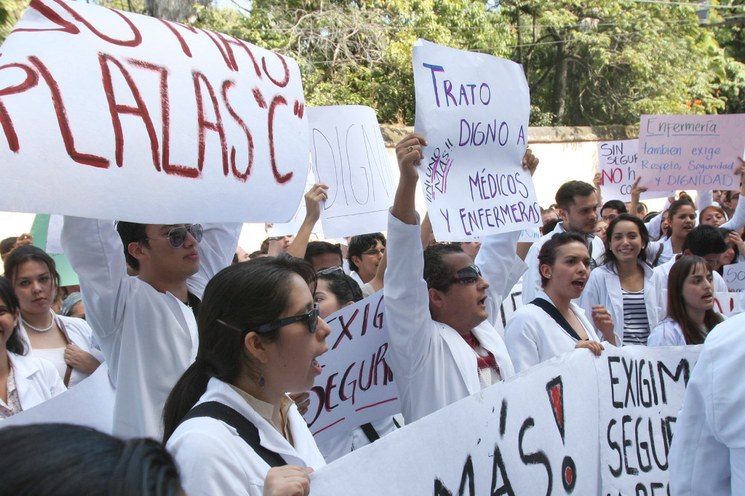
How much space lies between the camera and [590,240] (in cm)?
621

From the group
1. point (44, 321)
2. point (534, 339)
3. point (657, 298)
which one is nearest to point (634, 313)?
point (657, 298)

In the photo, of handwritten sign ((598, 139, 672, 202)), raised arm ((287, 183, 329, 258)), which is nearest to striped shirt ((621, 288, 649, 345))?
raised arm ((287, 183, 329, 258))

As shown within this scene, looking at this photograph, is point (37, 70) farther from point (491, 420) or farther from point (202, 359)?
point (491, 420)

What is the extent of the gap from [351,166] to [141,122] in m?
2.07

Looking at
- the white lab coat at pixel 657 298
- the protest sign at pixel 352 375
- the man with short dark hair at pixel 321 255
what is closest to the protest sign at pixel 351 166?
the man with short dark hair at pixel 321 255

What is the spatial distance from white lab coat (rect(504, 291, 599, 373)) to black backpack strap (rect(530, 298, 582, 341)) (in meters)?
0.02

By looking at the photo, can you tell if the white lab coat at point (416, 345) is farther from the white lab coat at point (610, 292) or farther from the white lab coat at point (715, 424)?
the white lab coat at point (610, 292)

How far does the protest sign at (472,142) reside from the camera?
3.32m

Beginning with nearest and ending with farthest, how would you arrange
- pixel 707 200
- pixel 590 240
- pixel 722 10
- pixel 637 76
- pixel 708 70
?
Answer: pixel 590 240, pixel 707 200, pixel 637 76, pixel 708 70, pixel 722 10

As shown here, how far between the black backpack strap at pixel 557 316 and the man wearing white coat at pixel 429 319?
16.0 inches

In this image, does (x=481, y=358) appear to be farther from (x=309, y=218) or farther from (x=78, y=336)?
(x=78, y=336)

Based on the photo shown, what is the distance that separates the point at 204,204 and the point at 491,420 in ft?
3.34

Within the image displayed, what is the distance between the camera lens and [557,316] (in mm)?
3627

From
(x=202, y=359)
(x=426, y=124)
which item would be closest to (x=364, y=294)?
(x=426, y=124)
